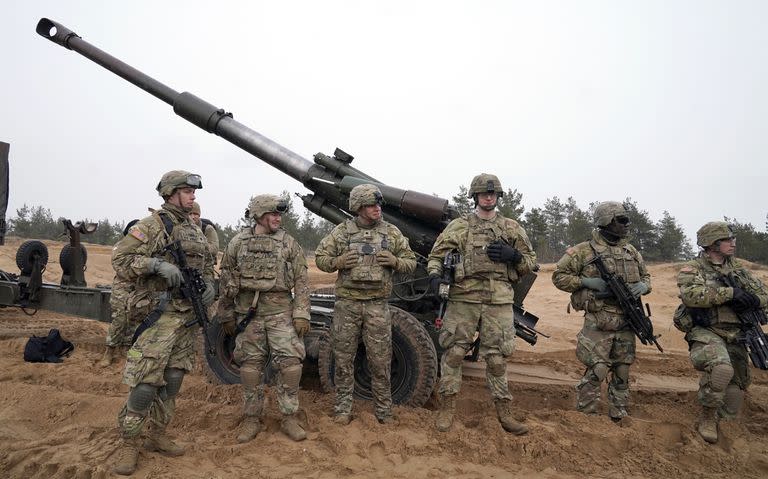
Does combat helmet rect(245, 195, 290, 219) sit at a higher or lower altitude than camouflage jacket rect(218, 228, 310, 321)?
higher

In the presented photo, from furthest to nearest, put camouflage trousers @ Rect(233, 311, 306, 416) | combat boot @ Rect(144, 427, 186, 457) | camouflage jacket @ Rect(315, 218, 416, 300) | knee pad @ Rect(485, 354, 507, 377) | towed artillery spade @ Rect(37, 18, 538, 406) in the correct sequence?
towed artillery spade @ Rect(37, 18, 538, 406) → camouflage jacket @ Rect(315, 218, 416, 300) → knee pad @ Rect(485, 354, 507, 377) → camouflage trousers @ Rect(233, 311, 306, 416) → combat boot @ Rect(144, 427, 186, 457)

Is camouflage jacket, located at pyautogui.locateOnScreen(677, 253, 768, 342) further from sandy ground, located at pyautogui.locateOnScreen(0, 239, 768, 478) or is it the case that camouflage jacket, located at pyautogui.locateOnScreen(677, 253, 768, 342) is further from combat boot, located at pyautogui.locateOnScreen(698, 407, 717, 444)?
sandy ground, located at pyautogui.locateOnScreen(0, 239, 768, 478)

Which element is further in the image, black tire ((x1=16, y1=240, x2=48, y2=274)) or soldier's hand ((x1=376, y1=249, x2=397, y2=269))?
black tire ((x1=16, y1=240, x2=48, y2=274))

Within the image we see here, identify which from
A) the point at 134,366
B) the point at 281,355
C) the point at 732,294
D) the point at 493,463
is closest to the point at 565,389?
the point at 732,294

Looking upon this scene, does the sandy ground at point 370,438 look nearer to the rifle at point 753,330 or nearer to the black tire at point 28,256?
the rifle at point 753,330

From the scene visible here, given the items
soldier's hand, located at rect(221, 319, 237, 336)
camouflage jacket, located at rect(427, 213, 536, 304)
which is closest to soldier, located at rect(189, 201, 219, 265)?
soldier's hand, located at rect(221, 319, 237, 336)

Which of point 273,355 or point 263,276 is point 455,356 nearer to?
point 273,355

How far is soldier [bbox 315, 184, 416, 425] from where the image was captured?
4137mm

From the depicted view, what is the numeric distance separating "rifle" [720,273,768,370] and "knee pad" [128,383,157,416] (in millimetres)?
4717

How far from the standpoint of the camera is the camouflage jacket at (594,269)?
4469mm

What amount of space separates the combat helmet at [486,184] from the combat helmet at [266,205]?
5.24ft

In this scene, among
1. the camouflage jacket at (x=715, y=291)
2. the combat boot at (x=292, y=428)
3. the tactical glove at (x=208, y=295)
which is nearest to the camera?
the tactical glove at (x=208, y=295)

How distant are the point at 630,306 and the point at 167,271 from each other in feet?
12.3

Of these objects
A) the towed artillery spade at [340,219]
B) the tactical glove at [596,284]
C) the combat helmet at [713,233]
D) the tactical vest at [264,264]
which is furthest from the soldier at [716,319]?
the tactical vest at [264,264]
